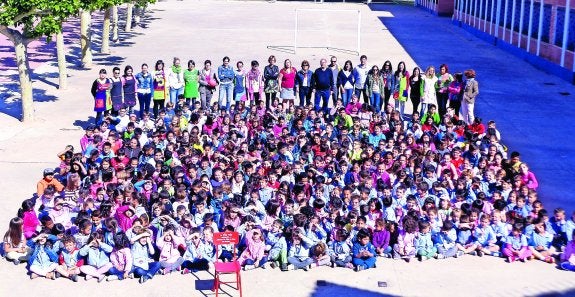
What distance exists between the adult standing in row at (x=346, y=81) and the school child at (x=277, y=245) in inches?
329

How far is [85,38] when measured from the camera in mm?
28641

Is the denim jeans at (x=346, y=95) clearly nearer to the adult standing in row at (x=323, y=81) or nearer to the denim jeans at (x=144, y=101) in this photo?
the adult standing in row at (x=323, y=81)

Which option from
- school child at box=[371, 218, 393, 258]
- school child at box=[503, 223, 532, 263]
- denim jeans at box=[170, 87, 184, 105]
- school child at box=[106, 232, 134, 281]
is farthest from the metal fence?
school child at box=[106, 232, 134, 281]

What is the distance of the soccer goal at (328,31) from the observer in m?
37.0

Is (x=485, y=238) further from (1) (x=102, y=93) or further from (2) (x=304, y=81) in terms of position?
(1) (x=102, y=93)

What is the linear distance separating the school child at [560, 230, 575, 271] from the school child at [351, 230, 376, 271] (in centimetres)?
288

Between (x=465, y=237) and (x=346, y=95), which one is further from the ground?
(x=346, y=95)

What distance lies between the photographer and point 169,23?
48.1 m

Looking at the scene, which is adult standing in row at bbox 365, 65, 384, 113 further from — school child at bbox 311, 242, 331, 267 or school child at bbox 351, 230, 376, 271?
school child at bbox 311, 242, 331, 267

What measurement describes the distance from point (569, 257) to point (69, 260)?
7.41m

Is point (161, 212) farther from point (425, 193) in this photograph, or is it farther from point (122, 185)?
point (425, 193)

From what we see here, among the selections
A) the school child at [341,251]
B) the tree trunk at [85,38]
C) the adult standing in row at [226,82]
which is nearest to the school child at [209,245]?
the school child at [341,251]

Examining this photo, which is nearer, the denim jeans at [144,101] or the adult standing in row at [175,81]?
the denim jeans at [144,101]

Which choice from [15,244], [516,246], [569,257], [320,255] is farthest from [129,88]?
[569,257]
